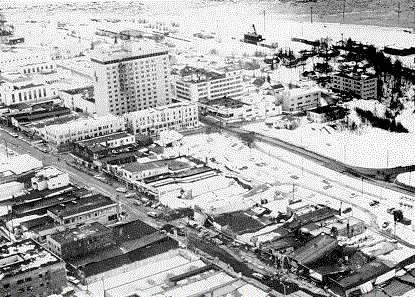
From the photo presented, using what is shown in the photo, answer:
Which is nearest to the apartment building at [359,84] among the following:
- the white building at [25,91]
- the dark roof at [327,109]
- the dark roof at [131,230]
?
the dark roof at [327,109]

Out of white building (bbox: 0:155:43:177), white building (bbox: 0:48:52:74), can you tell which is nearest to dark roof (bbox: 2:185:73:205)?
white building (bbox: 0:155:43:177)

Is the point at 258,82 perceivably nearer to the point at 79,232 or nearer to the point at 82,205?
the point at 82,205

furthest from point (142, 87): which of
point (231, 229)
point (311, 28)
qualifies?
point (311, 28)

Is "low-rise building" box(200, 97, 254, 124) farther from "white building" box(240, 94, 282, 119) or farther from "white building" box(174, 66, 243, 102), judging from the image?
"white building" box(174, 66, 243, 102)

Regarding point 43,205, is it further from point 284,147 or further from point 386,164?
point 386,164

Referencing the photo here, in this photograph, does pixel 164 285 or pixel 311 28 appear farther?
pixel 311 28

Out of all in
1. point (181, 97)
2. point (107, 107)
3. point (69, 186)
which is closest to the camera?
point (69, 186)

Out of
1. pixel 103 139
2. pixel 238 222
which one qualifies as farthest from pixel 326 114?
pixel 238 222
